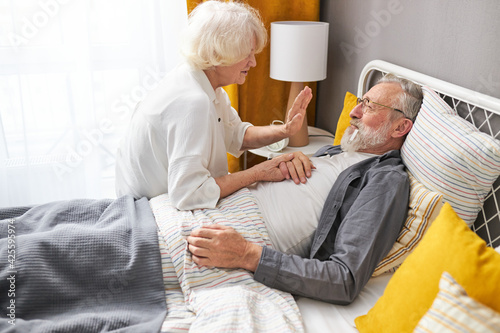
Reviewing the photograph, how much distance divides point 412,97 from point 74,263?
1346 millimetres

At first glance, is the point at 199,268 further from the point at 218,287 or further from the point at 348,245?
the point at 348,245

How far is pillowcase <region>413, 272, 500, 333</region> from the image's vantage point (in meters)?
0.93

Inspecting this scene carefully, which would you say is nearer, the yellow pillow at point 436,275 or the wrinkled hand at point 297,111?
the yellow pillow at point 436,275

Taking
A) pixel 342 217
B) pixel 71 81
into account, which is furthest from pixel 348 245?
pixel 71 81

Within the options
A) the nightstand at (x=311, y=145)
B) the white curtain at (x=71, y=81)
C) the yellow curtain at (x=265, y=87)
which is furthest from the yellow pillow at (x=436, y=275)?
the white curtain at (x=71, y=81)

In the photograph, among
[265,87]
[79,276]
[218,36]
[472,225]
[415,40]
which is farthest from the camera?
[265,87]

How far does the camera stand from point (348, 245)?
1409mm

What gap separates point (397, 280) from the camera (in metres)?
1.20

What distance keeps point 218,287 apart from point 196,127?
59cm

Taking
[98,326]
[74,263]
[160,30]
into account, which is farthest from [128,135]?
[160,30]

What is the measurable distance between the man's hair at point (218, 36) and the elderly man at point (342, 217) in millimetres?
508

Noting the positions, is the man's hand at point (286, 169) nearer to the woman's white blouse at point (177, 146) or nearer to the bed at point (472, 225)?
the woman's white blouse at point (177, 146)

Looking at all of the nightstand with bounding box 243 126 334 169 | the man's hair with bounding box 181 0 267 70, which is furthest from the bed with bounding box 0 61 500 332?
the nightstand with bounding box 243 126 334 169

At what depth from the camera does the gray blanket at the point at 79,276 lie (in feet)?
4.00
